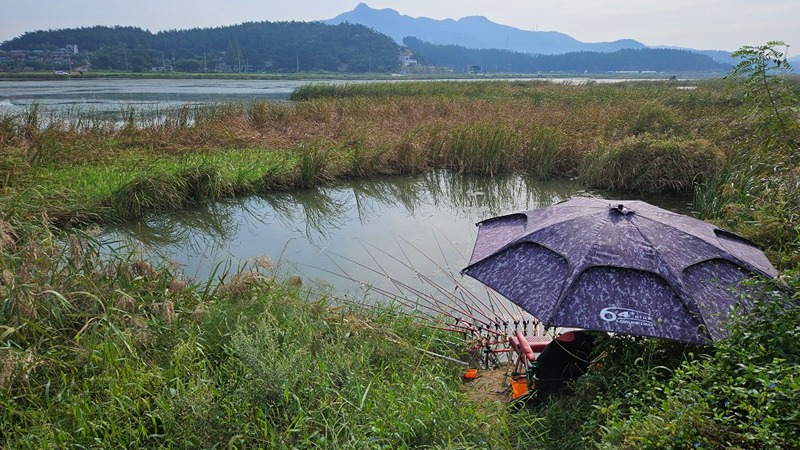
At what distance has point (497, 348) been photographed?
3732 millimetres

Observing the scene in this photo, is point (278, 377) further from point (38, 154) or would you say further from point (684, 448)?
point (38, 154)

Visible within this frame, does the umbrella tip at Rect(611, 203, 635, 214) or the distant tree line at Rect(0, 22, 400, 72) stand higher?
the distant tree line at Rect(0, 22, 400, 72)

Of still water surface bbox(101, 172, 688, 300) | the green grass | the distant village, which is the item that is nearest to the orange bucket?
the green grass

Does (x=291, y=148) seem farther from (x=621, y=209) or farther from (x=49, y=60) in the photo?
(x=49, y=60)

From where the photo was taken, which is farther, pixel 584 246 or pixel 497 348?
pixel 497 348

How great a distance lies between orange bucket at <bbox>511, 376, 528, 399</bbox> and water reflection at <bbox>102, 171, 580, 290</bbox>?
2022mm

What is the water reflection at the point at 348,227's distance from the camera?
5.49m

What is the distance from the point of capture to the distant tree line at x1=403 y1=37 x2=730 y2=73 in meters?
144

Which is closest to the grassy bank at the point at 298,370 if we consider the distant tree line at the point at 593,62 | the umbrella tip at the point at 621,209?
the umbrella tip at the point at 621,209

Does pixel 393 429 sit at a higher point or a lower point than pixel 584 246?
lower

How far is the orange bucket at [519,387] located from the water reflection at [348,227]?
2022mm

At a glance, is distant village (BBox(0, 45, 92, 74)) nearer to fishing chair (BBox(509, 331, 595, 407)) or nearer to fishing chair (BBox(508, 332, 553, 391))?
fishing chair (BBox(508, 332, 553, 391))

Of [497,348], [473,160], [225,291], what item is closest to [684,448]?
[497,348]

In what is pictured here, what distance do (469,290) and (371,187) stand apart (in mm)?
4787
